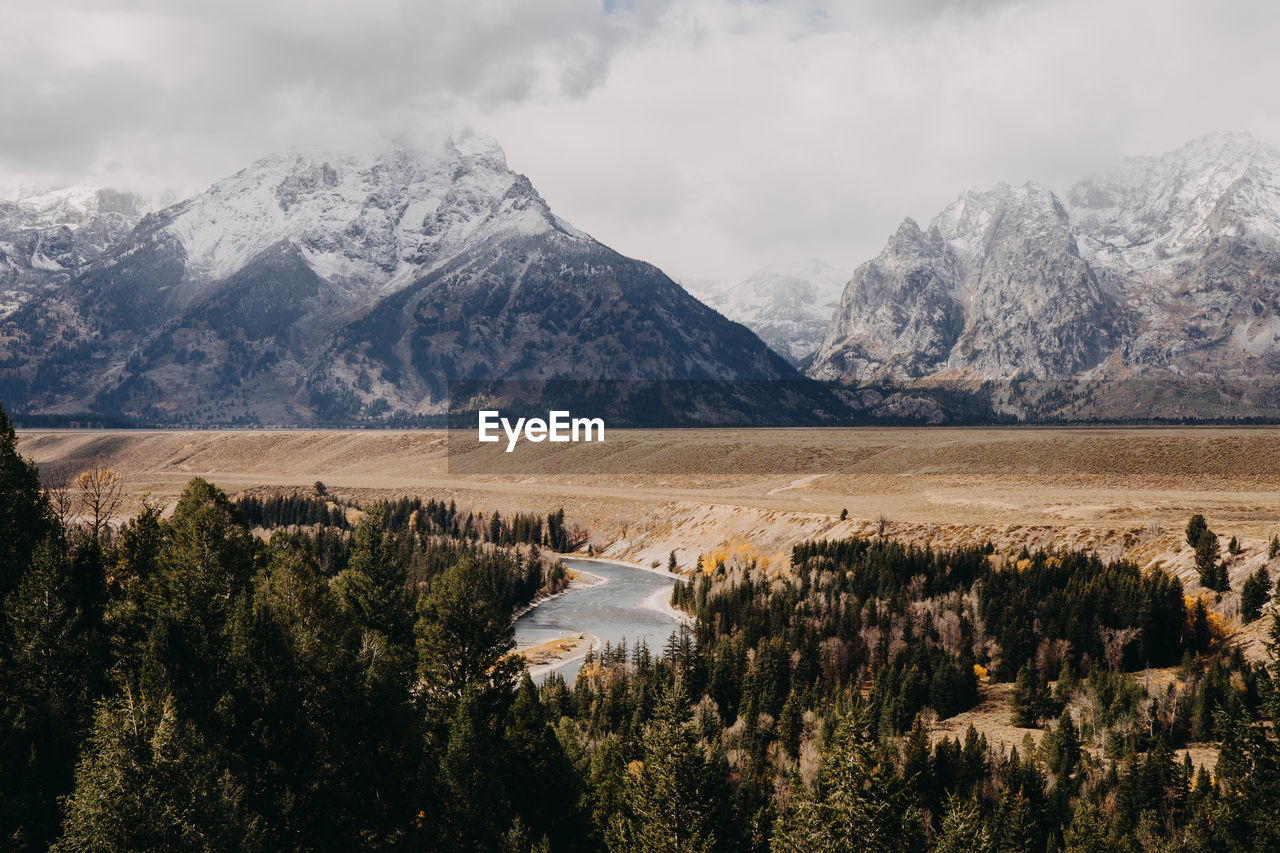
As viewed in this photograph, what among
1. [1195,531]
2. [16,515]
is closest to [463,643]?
[16,515]

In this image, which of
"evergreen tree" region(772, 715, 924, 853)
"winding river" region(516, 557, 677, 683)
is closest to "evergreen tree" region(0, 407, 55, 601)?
"evergreen tree" region(772, 715, 924, 853)

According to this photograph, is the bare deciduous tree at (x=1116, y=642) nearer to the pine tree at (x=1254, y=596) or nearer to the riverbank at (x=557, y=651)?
the pine tree at (x=1254, y=596)

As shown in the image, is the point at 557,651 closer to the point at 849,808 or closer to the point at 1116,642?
the point at 1116,642

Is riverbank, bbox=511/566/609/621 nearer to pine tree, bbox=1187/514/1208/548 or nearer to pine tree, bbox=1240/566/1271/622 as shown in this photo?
pine tree, bbox=1187/514/1208/548

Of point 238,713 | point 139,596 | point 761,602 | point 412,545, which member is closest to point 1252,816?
point 238,713

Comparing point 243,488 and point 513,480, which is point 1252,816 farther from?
point 243,488

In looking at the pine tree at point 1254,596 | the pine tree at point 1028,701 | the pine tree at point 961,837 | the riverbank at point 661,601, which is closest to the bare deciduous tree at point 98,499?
the pine tree at point 961,837
